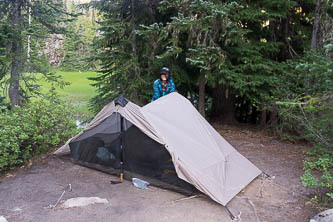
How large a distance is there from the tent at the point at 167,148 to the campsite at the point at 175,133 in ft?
0.07

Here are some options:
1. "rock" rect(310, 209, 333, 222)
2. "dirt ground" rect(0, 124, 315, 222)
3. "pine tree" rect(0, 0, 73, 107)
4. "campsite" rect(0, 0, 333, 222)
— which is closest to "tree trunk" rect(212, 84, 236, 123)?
"campsite" rect(0, 0, 333, 222)

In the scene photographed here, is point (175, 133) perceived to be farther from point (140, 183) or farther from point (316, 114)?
point (316, 114)

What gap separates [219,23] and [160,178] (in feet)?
13.9

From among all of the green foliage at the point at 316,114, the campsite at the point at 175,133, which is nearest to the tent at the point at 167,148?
the campsite at the point at 175,133

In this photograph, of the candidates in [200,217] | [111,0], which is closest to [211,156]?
[200,217]

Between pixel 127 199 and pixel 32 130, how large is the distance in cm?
258

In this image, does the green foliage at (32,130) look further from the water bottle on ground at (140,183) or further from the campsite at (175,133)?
the water bottle on ground at (140,183)

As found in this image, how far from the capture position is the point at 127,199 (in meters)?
4.29

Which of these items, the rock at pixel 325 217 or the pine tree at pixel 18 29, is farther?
the pine tree at pixel 18 29

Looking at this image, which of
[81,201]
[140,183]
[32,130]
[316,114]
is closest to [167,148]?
[140,183]

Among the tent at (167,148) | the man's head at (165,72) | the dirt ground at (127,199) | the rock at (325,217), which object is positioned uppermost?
the man's head at (165,72)

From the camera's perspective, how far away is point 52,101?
22.3ft

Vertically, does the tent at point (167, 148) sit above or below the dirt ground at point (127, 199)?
above

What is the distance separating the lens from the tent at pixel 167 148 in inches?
172
